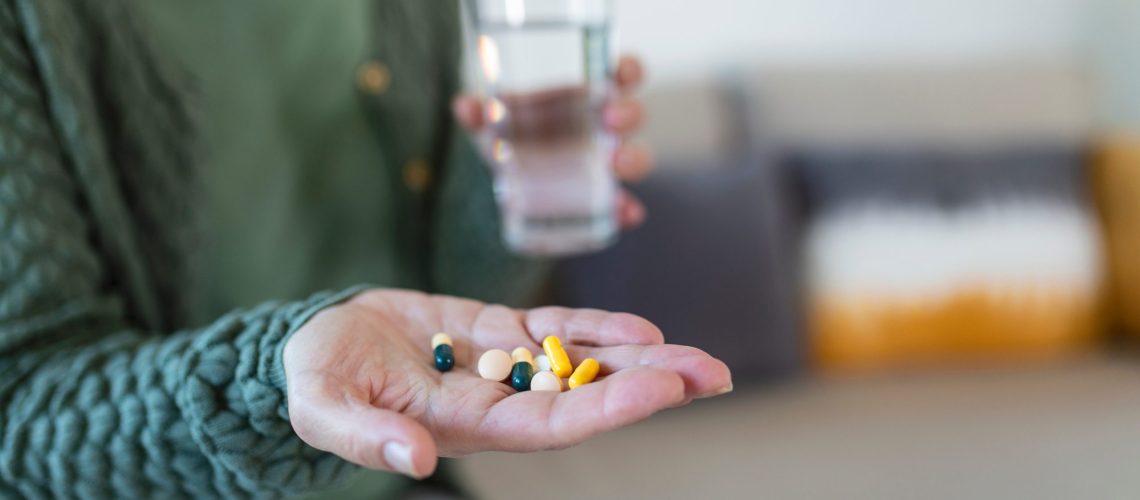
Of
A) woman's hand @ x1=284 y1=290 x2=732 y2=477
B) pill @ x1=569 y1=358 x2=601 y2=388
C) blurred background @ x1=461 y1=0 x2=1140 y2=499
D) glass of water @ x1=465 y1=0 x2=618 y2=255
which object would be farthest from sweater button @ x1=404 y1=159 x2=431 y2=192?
pill @ x1=569 y1=358 x2=601 y2=388

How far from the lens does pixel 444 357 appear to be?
427 mm

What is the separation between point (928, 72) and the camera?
1488mm

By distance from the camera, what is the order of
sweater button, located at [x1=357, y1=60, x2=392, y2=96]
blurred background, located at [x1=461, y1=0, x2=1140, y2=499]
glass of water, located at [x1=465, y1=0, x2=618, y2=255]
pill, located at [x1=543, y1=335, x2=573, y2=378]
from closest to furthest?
1. pill, located at [x1=543, y1=335, x2=573, y2=378]
2. glass of water, located at [x1=465, y1=0, x2=618, y2=255]
3. sweater button, located at [x1=357, y1=60, x2=392, y2=96]
4. blurred background, located at [x1=461, y1=0, x2=1140, y2=499]

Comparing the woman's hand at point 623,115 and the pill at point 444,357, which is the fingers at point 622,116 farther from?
the pill at point 444,357

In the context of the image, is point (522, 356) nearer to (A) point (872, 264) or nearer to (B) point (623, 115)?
(B) point (623, 115)

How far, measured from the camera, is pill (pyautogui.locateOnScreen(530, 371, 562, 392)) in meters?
0.39

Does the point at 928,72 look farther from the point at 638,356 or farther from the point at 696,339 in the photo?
the point at 638,356

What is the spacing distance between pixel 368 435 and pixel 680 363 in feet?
0.41

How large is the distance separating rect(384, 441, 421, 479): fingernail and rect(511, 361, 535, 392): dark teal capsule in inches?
3.5

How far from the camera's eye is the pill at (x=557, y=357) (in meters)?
0.41

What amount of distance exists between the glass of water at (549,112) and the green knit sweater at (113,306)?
224 mm

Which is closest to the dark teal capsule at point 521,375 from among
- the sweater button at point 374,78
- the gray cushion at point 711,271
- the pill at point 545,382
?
the pill at point 545,382

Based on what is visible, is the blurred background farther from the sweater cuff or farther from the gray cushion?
the sweater cuff

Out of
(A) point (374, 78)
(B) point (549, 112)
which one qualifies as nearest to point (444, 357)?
(B) point (549, 112)
